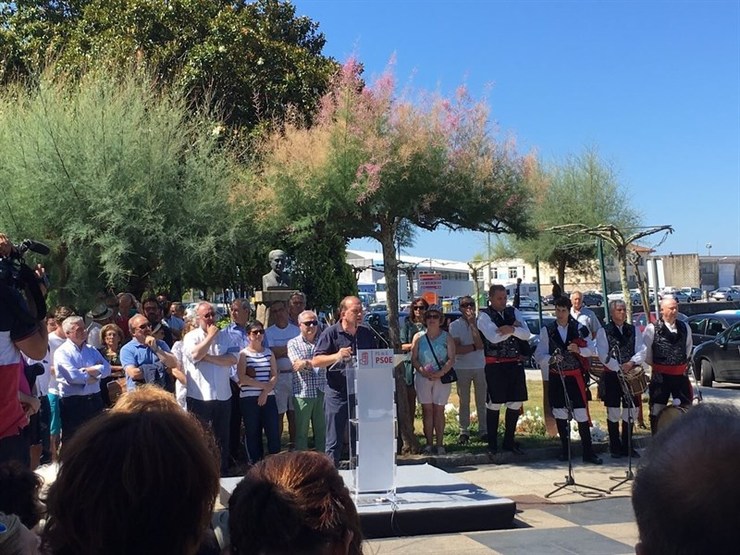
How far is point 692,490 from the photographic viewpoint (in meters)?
1.42

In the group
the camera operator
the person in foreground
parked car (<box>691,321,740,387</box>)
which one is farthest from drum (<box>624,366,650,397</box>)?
parked car (<box>691,321,740,387</box>)

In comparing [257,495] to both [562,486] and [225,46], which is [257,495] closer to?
[562,486]

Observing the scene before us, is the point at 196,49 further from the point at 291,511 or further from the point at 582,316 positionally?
the point at 291,511

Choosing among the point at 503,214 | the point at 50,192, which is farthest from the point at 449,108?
the point at 50,192

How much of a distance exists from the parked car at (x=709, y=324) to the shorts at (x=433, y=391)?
48.2ft

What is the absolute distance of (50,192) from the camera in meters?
13.0

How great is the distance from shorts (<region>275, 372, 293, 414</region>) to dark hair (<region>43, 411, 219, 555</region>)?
26.6ft

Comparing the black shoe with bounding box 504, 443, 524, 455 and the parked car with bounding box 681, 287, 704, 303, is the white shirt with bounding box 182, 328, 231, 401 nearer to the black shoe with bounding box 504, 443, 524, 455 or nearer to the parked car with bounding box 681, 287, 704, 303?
the black shoe with bounding box 504, 443, 524, 455

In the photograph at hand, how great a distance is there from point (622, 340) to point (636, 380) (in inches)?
32.0

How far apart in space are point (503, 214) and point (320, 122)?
2.69 metres

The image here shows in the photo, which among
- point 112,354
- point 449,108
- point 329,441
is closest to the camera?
point 329,441

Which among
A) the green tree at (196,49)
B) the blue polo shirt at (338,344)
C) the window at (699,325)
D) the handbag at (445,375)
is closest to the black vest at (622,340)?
the handbag at (445,375)

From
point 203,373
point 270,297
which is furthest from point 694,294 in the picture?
point 203,373

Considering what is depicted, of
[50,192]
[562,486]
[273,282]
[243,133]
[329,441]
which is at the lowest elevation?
[562,486]
